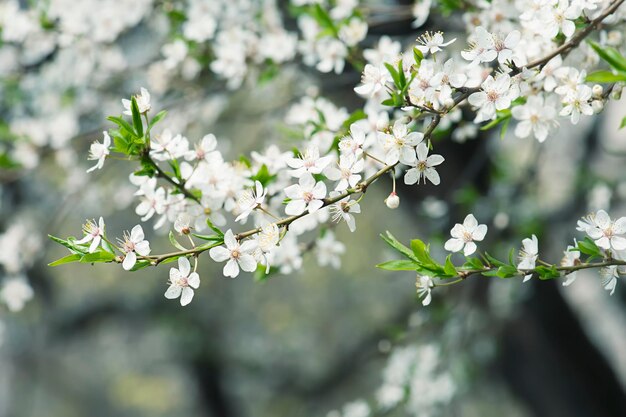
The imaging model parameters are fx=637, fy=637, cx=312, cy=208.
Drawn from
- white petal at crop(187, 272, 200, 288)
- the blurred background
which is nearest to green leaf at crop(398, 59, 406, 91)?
white petal at crop(187, 272, 200, 288)

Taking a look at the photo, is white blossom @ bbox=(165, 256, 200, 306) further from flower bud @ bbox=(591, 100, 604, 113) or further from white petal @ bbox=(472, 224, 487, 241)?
flower bud @ bbox=(591, 100, 604, 113)

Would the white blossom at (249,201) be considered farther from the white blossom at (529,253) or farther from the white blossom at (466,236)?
the white blossom at (529,253)

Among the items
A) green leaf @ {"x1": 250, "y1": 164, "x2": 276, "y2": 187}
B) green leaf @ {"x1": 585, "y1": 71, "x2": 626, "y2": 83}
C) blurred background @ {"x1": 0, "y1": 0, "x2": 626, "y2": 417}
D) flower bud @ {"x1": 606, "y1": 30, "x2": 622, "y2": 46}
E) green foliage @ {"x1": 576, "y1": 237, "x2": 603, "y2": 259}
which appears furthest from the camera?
blurred background @ {"x1": 0, "y1": 0, "x2": 626, "y2": 417}

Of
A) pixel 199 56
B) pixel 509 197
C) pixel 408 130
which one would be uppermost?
pixel 408 130

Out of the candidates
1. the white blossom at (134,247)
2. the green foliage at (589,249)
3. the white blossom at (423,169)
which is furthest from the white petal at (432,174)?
the white blossom at (134,247)

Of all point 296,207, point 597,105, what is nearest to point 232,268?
point 296,207

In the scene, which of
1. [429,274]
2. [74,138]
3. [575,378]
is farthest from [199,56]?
[575,378]

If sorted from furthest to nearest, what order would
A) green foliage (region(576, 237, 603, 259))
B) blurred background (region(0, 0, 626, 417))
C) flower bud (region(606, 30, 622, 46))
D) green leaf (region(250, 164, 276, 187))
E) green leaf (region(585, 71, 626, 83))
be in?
blurred background (region(0, 0, 626, 417)), flower bud (region(606, 30, 622, 46)), green leaf (region(250, 164, 276, 187)), green foliage (region(576, 237, 603, 259)), green leaf (region(585, 71, 626, 83))

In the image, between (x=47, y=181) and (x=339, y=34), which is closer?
(x=339, y=34)

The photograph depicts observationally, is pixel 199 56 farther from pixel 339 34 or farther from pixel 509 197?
pixel 509 197
